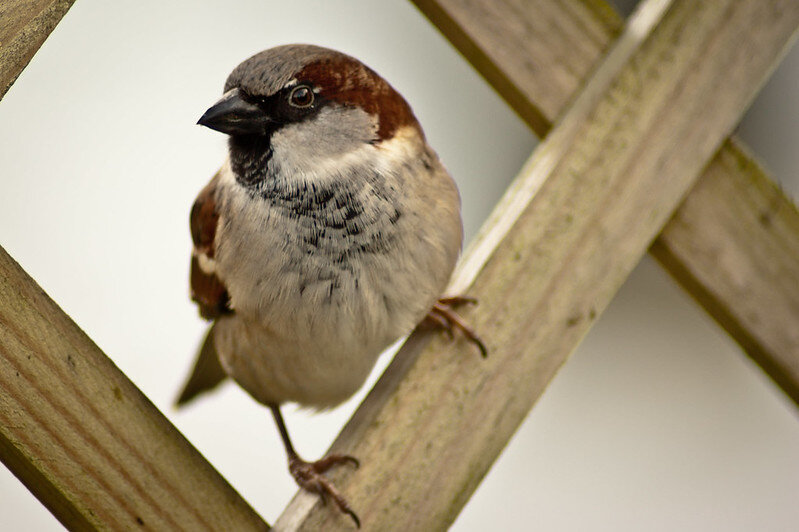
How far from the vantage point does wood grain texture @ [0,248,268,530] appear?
54 centimetres

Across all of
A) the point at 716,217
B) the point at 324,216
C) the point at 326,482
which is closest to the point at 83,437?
the point at 326,482

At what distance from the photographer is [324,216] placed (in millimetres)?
762

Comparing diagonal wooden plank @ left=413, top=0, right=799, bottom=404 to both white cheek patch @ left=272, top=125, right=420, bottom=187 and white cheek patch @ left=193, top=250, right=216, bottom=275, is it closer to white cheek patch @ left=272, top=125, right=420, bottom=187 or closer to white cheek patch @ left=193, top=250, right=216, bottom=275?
white cheek patch @ left=272, top=125, right=420, bottom=187

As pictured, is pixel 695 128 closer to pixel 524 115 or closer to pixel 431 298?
pixel 524 115

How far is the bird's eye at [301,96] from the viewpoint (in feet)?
2.48

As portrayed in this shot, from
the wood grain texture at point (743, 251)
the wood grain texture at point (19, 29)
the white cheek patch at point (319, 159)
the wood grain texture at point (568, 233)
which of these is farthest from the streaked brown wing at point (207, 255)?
the wood grain texture at point (743, 251)

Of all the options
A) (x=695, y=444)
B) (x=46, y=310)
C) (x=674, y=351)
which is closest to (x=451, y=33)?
(x=46, y=310)

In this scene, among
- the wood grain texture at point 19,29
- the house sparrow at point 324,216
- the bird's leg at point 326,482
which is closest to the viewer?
the wood grain texture at point 19,29

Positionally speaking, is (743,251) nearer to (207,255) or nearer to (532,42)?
(532,42)

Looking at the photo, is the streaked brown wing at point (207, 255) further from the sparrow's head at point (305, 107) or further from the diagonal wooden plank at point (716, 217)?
the diagonal wooden plank at point (716, 217)

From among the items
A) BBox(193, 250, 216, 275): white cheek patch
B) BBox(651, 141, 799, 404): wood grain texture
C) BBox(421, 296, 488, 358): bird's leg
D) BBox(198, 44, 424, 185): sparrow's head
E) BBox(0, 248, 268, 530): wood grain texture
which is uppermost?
BBox(651, 141, 799, 404): wood grain texture

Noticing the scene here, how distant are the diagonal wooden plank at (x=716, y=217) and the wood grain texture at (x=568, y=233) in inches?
1.0

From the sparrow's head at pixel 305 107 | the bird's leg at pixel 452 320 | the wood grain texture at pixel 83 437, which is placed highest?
the sparrow's head at pixel 305 107

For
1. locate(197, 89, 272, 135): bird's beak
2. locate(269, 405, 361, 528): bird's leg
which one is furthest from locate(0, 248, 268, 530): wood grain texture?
locate(197, 89, 272, 135): bird's beak
